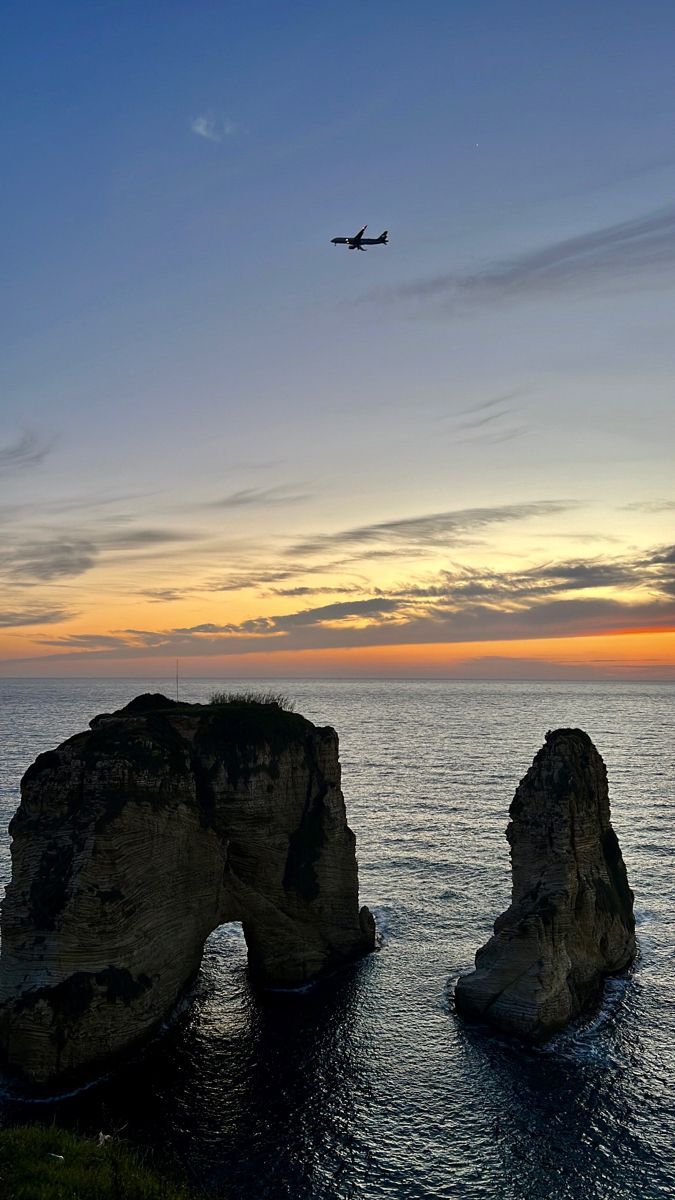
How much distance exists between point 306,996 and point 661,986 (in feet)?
54.7

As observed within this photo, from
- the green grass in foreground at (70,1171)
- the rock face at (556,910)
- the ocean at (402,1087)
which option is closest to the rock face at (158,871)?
the ocean at (402,1087)

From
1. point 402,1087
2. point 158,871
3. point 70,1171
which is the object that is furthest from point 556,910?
point 70,1171

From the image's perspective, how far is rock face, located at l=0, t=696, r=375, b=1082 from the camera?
1129 inches

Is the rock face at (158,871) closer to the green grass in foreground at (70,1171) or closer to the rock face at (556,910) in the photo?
the green grass in foreground at (70,1171)

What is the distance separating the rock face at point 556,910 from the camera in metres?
32.6

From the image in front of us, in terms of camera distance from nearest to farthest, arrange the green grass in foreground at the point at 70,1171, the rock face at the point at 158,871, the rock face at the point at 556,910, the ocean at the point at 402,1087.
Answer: the green grass in foreground at the point at 70,1171 < the ocean at the point at 402,1087 < the rock face at the point at 158,871 < the rock face at the point at 556,910

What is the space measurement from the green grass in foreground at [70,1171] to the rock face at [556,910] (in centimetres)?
1621

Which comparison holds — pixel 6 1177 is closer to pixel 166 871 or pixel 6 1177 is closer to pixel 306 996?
pixel 166 871

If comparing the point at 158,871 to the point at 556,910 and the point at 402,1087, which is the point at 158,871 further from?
the point at 556,910

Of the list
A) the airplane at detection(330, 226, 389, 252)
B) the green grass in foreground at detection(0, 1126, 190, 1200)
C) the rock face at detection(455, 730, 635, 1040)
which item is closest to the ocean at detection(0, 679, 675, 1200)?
the rock face at detection(455, 730, 635, 1040)

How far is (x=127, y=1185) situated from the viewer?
20125 millimetres

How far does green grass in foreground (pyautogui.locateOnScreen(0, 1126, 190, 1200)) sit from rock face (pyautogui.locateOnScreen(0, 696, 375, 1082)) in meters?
5.62

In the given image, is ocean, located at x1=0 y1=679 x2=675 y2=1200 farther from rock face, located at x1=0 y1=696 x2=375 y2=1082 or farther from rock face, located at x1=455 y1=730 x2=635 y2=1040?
rock face, located at x1=0 y1=696 x2=375 y2=1082

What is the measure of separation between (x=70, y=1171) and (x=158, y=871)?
12.1 metres
